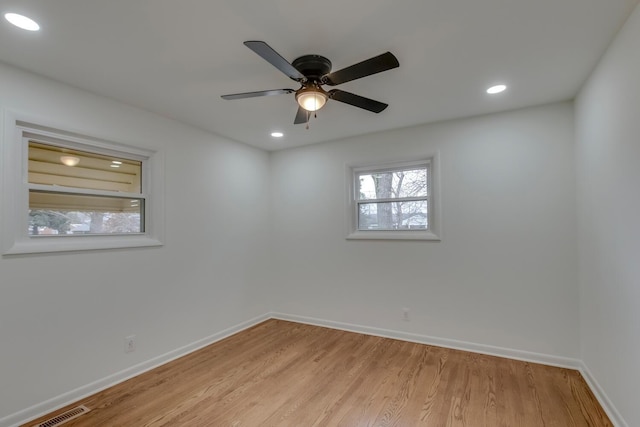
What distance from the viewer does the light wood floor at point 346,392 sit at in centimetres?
214

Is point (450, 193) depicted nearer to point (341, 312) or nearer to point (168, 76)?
point (341, 312)

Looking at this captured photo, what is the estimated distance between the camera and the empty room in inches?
72.2

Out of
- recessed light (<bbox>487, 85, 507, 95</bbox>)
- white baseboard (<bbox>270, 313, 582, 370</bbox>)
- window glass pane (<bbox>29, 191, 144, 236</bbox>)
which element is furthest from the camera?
white baseboard (<bbox>270, 313, 582, 370</bbox>)

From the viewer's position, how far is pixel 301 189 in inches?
171

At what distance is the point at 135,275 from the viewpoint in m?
2.86

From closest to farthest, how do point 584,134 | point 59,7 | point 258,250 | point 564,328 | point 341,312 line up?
point 59,7
point 584,134
point 564,328
point 341,312
point 258,250

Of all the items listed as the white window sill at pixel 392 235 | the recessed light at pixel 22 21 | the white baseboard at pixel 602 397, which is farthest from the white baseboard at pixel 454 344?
the recessed light at pixel 22 21

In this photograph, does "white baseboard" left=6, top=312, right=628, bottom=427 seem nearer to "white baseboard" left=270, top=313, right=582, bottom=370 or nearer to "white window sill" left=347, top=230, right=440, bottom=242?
"white baseboard" left=270, top=313, right=582, bottom=370

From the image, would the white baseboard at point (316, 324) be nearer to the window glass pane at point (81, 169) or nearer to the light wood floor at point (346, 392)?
the light wood floor at point (346, 392)

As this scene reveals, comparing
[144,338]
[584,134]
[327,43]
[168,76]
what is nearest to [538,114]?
[584,134]

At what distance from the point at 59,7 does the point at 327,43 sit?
145cm

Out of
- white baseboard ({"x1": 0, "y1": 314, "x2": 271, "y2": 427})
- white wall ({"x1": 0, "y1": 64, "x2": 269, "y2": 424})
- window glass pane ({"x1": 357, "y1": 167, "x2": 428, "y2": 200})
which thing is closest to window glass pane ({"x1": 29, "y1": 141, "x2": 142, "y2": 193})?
white wall ({"x1": 0, "y1": 64, "x2": 269, "y2": 424})

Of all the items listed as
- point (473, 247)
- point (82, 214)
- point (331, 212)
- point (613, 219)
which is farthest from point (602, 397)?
point (82, 214)

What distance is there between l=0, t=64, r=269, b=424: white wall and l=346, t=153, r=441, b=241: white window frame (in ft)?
4.31
